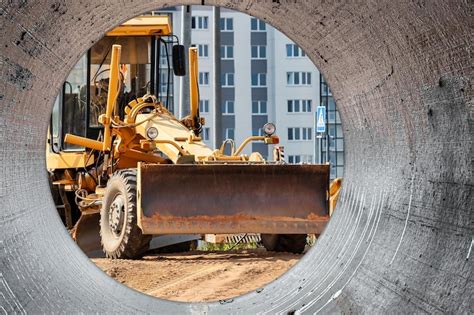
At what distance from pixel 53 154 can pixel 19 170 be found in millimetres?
8941

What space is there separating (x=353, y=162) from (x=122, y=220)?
19.2ft

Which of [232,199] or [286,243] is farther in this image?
[286,243]

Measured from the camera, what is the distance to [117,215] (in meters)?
10.3

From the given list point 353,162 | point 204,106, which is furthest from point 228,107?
point 353,162

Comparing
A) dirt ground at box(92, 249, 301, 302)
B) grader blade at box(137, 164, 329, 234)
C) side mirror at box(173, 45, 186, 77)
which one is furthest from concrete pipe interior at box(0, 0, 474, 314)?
side mirror at box(173, 45, 186, 77)

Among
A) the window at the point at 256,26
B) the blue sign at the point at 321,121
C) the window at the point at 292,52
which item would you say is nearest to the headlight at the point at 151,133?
the blue sign at the point at 321,121

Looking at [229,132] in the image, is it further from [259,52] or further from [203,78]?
[259,52]

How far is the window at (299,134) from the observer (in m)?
55.4

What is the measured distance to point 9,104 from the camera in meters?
3.65

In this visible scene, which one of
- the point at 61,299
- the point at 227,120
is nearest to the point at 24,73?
the point at 61,299

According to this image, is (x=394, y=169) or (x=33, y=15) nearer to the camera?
(x=33, y=15)

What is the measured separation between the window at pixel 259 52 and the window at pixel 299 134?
5.21 metres

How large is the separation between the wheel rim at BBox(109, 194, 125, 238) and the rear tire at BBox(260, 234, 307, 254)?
224 centimetres

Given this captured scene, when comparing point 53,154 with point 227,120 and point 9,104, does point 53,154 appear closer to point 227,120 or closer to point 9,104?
point 9,104
